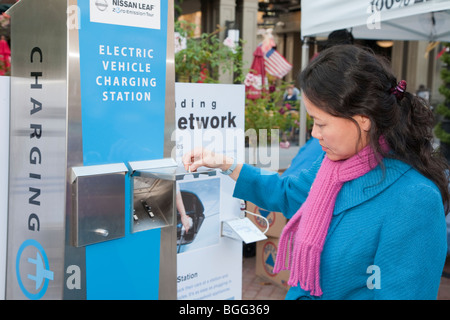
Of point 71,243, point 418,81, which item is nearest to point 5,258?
point 71,243

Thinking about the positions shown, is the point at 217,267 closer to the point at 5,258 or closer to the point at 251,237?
the point at 251,237

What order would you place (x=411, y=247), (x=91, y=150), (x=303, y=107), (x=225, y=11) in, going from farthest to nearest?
(x=225, y=11)
(x=303, y=107)
(x=91, y=150)
(x=411, y=247)

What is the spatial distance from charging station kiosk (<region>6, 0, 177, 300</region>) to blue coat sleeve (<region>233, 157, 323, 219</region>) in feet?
1.05

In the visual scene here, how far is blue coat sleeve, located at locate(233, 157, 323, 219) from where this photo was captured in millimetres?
1851

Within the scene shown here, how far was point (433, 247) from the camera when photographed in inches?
48.3

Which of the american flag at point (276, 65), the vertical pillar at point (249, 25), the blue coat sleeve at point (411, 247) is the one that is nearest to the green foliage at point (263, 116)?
the blue coat sleeve at point (411, 247)

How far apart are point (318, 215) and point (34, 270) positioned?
1201 mm

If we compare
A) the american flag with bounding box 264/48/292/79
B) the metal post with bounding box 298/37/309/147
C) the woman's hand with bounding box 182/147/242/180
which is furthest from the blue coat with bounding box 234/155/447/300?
the american flag with bounding box 264/48/292/79

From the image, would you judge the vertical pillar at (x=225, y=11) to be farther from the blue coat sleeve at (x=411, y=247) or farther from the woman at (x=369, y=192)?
the blue coat sleeve at (x=411, y=247)

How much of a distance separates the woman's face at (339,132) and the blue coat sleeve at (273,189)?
0.48m

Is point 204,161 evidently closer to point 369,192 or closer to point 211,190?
point 369,192

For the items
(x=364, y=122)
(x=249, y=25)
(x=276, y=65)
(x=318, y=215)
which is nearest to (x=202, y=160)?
(x=318, y=215)

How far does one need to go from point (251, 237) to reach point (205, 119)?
2.29ft

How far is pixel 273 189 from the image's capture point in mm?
1865
